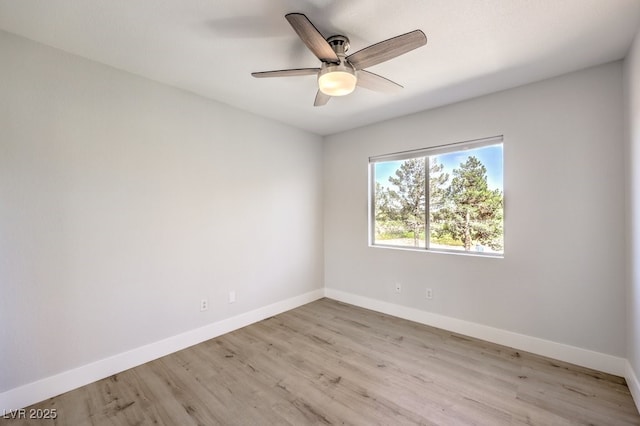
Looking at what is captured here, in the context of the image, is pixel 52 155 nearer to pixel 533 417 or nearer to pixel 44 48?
pixel 44 48

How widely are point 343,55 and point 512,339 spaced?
2.91 meters

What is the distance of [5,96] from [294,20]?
203 centimetres

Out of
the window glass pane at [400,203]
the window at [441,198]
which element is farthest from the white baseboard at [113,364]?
the window at [441,198]

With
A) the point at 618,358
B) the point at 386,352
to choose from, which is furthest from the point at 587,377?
the point at 386,352

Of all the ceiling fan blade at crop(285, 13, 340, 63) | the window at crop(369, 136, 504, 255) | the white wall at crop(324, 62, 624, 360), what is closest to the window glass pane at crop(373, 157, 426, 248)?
the window at crop(369, 136, 504, 255)

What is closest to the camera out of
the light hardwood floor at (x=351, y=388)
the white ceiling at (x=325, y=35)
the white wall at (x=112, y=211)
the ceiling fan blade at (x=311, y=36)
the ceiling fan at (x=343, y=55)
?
the ceiling fan blade at (x=311, y=36)

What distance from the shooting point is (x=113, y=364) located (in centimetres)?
220

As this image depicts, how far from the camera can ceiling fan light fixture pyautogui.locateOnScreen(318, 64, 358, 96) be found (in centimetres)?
168

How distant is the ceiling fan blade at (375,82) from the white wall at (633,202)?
5.10 feet

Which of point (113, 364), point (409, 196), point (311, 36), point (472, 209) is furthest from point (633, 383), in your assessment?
point (113, 364)

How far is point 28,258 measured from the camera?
1.88m

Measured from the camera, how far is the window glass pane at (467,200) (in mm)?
2779

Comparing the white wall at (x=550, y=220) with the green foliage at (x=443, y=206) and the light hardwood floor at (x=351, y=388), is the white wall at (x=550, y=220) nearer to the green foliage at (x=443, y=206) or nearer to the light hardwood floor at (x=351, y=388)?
the green foliage at (x=443, y=206)

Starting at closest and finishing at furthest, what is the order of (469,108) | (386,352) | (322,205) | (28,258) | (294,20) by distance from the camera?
(294,20) → (28,258) → (386,352) → (469,108) → (322,205)
